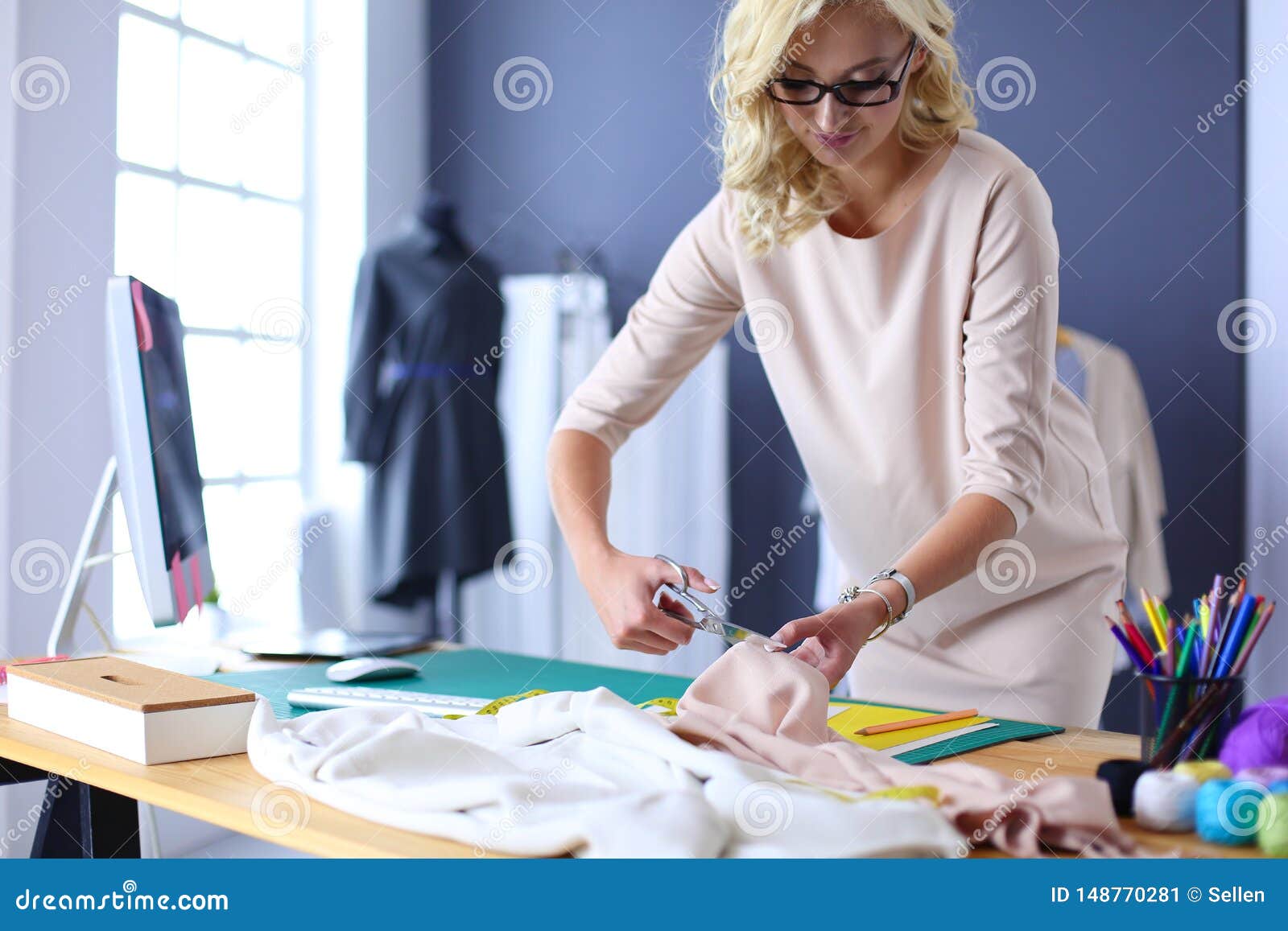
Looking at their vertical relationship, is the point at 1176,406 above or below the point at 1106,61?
below

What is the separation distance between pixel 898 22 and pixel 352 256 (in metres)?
2.94

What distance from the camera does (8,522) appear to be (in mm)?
2523

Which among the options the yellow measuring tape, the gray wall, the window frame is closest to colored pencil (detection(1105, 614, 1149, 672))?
the yellow measuring tape

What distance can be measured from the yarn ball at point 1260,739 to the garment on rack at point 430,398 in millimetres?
2640

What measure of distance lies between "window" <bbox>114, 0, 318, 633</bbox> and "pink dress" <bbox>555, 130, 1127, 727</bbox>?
1.93 metres

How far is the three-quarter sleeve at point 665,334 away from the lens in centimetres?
163

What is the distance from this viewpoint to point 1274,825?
30.4 inches

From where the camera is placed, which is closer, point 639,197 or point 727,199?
point 727,199

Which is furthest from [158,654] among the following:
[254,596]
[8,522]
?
[254,596]

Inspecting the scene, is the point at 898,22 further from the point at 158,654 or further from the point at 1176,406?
the point at 1176,406

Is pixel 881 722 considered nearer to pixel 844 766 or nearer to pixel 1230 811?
pixel 844 766

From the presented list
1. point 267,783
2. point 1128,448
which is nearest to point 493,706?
point 267,783

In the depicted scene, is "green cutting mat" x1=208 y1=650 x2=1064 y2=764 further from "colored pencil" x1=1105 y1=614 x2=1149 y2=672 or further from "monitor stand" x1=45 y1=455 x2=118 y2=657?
"colored pencil" x1=1105 y1=614 x2=1149 y2=672
